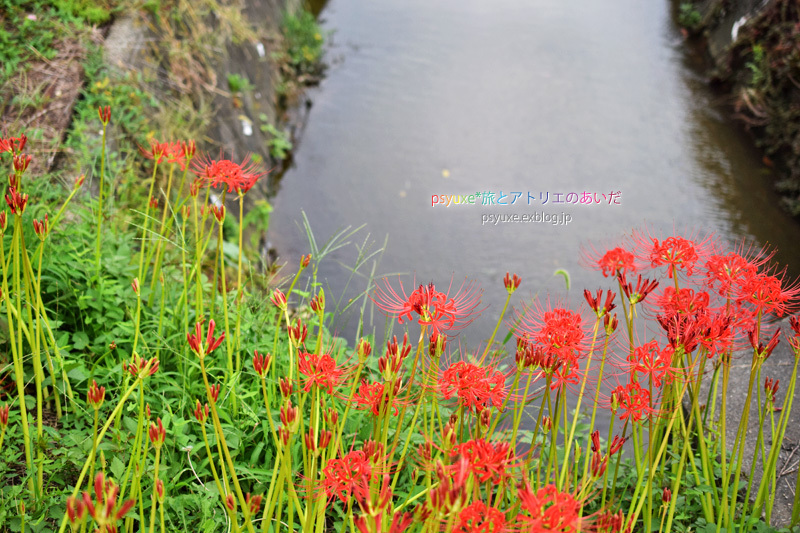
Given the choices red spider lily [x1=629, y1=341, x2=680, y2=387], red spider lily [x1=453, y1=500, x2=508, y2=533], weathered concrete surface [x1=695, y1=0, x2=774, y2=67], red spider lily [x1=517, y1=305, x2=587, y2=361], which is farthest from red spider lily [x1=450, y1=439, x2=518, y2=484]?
weathered concrete surface [x1=695, y1=0, x2=774, y2=67]

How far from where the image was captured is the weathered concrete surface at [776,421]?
2143 mm

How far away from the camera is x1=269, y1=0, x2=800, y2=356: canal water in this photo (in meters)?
4.28

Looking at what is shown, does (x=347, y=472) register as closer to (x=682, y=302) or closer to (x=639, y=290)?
(x=639, y=290)

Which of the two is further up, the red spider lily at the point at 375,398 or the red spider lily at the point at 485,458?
the red spider lily at the point at 485,458

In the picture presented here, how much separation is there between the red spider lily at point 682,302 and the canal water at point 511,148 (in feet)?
5.37

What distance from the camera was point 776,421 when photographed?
245 cm

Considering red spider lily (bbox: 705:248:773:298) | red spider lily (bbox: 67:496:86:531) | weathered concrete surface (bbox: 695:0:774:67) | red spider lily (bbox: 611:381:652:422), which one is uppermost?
weathered concrete surface (bbox: 695:0:774:67)

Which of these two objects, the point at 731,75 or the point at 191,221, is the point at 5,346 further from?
the point at 731,75

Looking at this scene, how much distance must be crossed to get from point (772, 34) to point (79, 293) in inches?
215

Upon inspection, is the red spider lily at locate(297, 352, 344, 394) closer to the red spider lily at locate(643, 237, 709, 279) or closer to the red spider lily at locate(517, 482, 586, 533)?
the red spider lily at locate(517, 482, 586, 533)

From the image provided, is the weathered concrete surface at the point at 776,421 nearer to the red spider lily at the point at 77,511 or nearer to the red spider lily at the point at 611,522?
the red spider lily at the point at 611,522

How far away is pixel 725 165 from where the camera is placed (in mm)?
4852

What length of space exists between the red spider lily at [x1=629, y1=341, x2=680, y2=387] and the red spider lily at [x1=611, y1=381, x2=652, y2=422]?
5 cm

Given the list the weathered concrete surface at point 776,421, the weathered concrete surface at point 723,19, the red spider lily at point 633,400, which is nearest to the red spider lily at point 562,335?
the red spider lily at point 633,400
